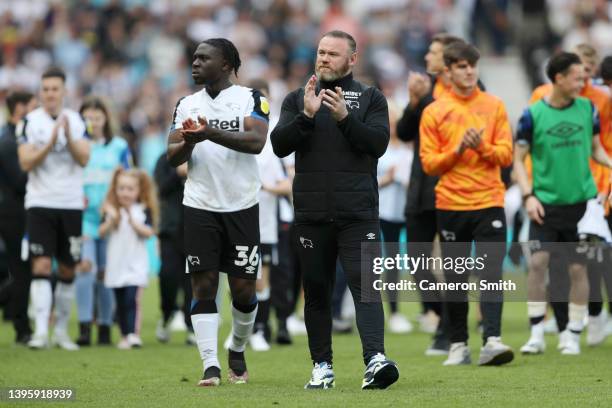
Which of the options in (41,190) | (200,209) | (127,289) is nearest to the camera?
(200,209)

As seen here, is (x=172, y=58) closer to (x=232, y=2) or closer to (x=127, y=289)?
(x=232, y=2)

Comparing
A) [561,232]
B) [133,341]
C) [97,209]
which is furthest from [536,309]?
[97,209]

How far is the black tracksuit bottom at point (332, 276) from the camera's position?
31.7ft

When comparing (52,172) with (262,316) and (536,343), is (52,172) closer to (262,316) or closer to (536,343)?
(262,316)

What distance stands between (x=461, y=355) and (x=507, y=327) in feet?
14.9

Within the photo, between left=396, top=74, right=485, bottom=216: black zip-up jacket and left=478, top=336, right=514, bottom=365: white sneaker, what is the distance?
5.77 ft

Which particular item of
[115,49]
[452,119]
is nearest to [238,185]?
[452,119]

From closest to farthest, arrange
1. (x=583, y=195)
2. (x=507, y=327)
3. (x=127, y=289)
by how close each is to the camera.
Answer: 1. (x=583, y=195)
2. (x=127, y=289)
3. (x=507, y=327)

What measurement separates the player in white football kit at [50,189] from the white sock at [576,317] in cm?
478

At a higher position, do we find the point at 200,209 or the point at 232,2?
the point at 232,2

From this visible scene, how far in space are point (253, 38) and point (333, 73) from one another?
71.5 ft

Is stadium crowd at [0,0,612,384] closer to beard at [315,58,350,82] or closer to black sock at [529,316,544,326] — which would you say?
black sock at [529,316,544,326]

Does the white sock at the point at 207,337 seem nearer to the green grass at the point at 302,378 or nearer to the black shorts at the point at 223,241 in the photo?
the green grass at the point at 302,378

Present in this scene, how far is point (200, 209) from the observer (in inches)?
403
